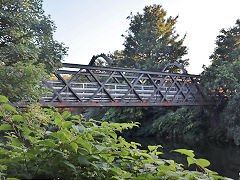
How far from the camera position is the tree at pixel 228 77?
15.6m

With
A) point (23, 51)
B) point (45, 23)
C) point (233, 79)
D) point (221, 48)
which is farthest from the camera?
point (221, 48)

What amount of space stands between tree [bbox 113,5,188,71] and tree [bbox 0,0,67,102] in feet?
69.0

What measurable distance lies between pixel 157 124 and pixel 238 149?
9448 mm

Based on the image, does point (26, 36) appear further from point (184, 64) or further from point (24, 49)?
point (184, 64)

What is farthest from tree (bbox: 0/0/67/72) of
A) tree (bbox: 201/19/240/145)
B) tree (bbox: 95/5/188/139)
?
tree (bbox: 95/5/188/139)

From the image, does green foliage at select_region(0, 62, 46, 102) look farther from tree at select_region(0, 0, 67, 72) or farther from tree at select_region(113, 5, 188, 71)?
tree at select_region(113, 5, 188, 71)

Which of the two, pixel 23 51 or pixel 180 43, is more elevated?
pixel 180 43

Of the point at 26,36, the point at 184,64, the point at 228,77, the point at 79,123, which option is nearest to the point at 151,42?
the point at 184,64

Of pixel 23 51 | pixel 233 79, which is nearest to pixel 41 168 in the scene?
pixel 23 51

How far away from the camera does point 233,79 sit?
16.2 metres

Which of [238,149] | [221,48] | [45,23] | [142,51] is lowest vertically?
[238,149]

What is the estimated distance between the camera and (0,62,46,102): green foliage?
577 centimetres

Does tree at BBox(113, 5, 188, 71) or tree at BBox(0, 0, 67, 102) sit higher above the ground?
tree at BBox(113, 5, 188, 71)

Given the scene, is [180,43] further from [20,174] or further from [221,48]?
Result: [20,174]
